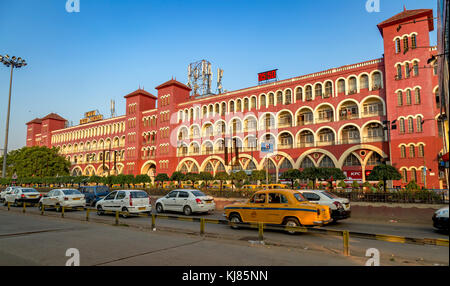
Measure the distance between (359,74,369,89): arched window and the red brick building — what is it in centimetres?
12

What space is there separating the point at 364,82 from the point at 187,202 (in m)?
30.3

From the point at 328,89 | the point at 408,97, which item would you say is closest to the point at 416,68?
the point at 408,97

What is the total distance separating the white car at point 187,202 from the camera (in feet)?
56.3

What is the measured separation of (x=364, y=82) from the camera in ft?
124

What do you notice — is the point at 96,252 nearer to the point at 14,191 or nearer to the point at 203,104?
the point at 14,191

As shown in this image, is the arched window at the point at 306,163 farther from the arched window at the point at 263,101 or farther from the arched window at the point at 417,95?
the arched window at the point at 417,95

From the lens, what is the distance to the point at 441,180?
31.2m

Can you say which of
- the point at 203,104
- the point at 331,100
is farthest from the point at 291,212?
the point at 203,104

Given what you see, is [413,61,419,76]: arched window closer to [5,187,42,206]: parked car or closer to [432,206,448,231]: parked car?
[432,206,448,231]: parked car

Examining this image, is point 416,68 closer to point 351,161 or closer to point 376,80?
point 376,80

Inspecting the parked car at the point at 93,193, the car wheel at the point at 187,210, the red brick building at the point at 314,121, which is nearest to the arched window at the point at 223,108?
the red brick building at the point at 314,121

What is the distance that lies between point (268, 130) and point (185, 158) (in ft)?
53.2

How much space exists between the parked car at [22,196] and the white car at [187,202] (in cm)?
1182

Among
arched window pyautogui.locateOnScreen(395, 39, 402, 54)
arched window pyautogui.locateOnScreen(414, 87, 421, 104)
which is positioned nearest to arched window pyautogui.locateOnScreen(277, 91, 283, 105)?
arched window pyautogui.locateOnScreen(395, 39, 402, 54)
